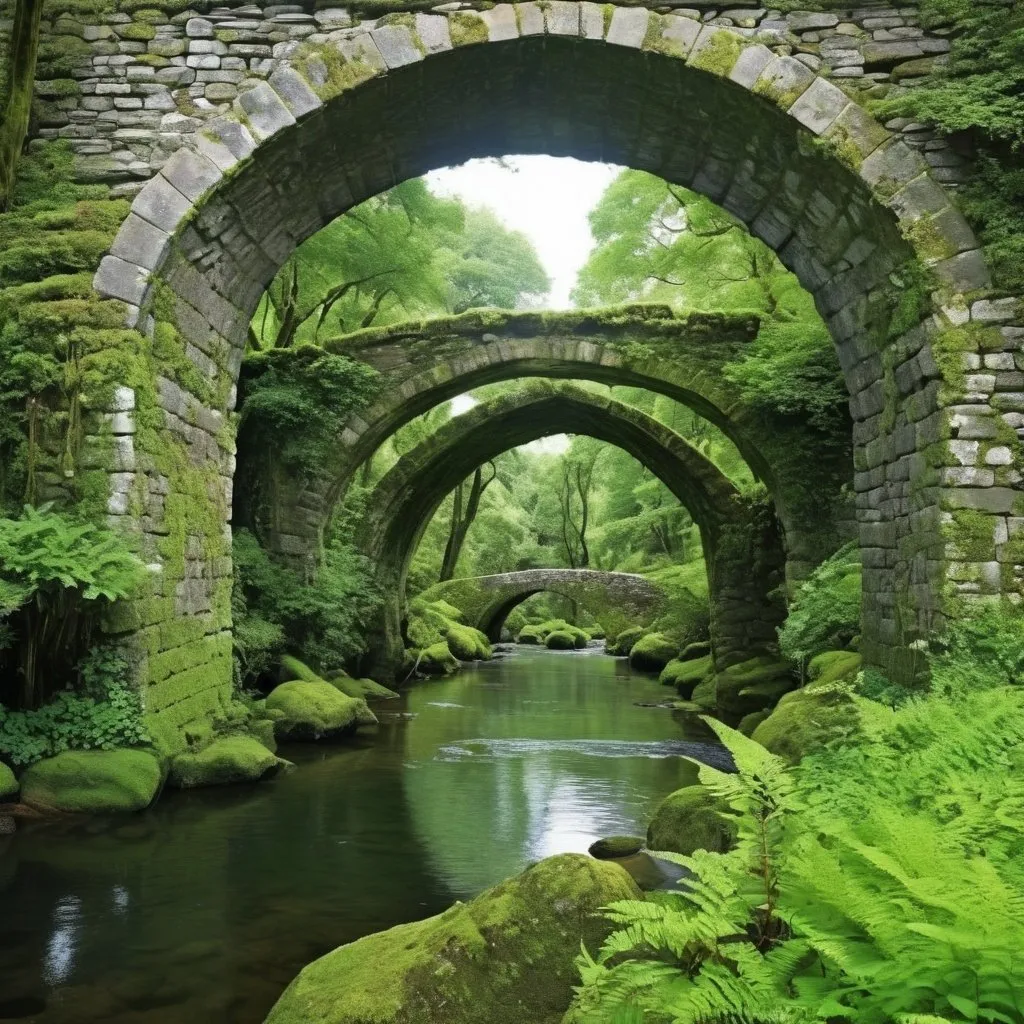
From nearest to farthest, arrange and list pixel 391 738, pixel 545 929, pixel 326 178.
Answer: pixel 545 929
pixel 326 178
pixel 391 738

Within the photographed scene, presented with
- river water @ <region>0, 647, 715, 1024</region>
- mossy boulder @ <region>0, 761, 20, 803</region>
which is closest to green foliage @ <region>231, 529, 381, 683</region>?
river water @ <region>0, 647, 715, 1024</region>

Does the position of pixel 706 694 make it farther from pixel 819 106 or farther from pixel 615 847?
pixel 819 106

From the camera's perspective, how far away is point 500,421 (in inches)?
765

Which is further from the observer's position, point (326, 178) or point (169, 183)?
point (326, 178)

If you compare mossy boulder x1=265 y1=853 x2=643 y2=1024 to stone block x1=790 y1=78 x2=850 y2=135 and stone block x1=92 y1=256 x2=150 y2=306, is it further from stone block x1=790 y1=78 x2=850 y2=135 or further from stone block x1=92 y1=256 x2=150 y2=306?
stone block x1=790 y1=78 x2=850 y2=135

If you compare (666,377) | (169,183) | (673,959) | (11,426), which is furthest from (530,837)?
(666,377)

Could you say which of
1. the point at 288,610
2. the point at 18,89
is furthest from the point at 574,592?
the point at 18,89

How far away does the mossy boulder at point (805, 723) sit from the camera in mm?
6594

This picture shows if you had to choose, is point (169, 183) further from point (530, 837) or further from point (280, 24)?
point (530, 837)

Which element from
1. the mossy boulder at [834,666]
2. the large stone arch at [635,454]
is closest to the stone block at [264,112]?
the mossy boulder at [834,666]

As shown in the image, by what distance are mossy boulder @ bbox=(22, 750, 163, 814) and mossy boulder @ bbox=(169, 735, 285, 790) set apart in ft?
2.27

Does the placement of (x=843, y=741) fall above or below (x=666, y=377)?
below

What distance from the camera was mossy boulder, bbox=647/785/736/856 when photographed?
18.8ft

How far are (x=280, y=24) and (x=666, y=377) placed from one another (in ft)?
27.9
